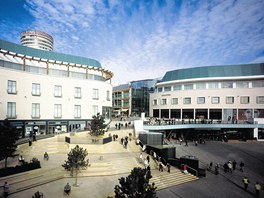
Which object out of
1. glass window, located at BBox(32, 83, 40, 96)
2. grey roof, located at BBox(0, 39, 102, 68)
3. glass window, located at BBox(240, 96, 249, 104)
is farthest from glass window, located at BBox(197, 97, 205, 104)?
glass window, located at BBox(32, 83, 40, 96)

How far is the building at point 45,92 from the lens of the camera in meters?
28.9

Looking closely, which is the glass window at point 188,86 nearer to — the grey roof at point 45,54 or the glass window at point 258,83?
the glass window at point 258,83

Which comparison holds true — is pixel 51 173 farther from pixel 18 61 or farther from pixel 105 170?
pixel 18 61

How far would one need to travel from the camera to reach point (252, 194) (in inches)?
591

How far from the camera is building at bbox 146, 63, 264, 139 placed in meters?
40.4

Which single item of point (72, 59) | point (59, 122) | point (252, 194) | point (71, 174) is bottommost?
point (252, 194)

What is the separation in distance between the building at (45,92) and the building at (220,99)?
757 inches

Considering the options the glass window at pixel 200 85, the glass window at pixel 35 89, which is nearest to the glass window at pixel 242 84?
the glass window at pixel 200 85

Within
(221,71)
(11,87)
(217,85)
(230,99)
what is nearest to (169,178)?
(11,87)

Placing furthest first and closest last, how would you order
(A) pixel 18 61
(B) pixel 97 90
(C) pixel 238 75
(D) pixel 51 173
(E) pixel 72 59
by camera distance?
(C) pixel 238 75 → (E) pixel 72 59 → (B) pixel 97 90 → (A) pixel 18 61 → (D) pixel 51 173

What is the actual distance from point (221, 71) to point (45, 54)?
44011mm

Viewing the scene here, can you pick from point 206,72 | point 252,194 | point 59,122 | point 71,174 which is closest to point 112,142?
point 71,174

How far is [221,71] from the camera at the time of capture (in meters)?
45.0

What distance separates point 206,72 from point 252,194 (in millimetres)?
35983
